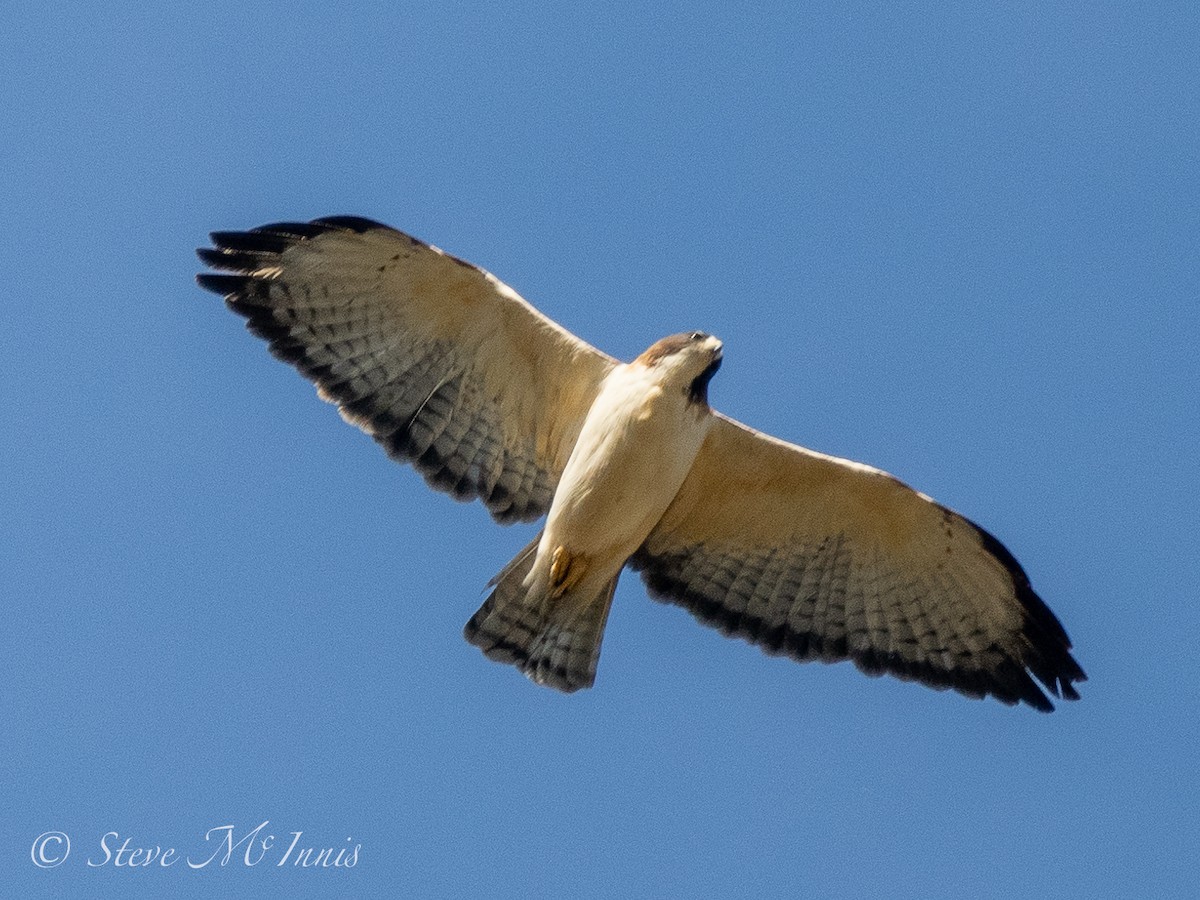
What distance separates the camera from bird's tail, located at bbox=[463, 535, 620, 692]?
10438mm

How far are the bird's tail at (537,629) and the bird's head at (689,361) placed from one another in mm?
1360

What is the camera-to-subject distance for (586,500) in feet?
32.8

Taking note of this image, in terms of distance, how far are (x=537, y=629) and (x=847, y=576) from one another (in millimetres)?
1966

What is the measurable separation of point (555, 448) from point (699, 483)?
0.90 m

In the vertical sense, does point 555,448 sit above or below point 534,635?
above

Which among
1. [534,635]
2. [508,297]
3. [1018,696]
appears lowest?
[534,635]

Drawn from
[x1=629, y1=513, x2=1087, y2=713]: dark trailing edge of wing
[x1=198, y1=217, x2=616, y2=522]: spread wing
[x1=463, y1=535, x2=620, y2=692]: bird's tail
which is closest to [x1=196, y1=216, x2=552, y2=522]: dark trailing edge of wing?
[x1=198, y1=217, x2=616, y2=522]: spread wing

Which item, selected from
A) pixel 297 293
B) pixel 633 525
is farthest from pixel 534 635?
pixel 297 293

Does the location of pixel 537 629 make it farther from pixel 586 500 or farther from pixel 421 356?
pixel 421 356

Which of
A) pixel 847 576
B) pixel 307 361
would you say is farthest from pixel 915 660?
pixel 307 361

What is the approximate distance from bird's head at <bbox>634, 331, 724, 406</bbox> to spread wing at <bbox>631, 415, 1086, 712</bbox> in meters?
0.55

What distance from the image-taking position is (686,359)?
386 inches

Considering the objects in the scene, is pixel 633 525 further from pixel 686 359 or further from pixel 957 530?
pixel 957 530

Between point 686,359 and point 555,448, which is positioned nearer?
point 686,359
